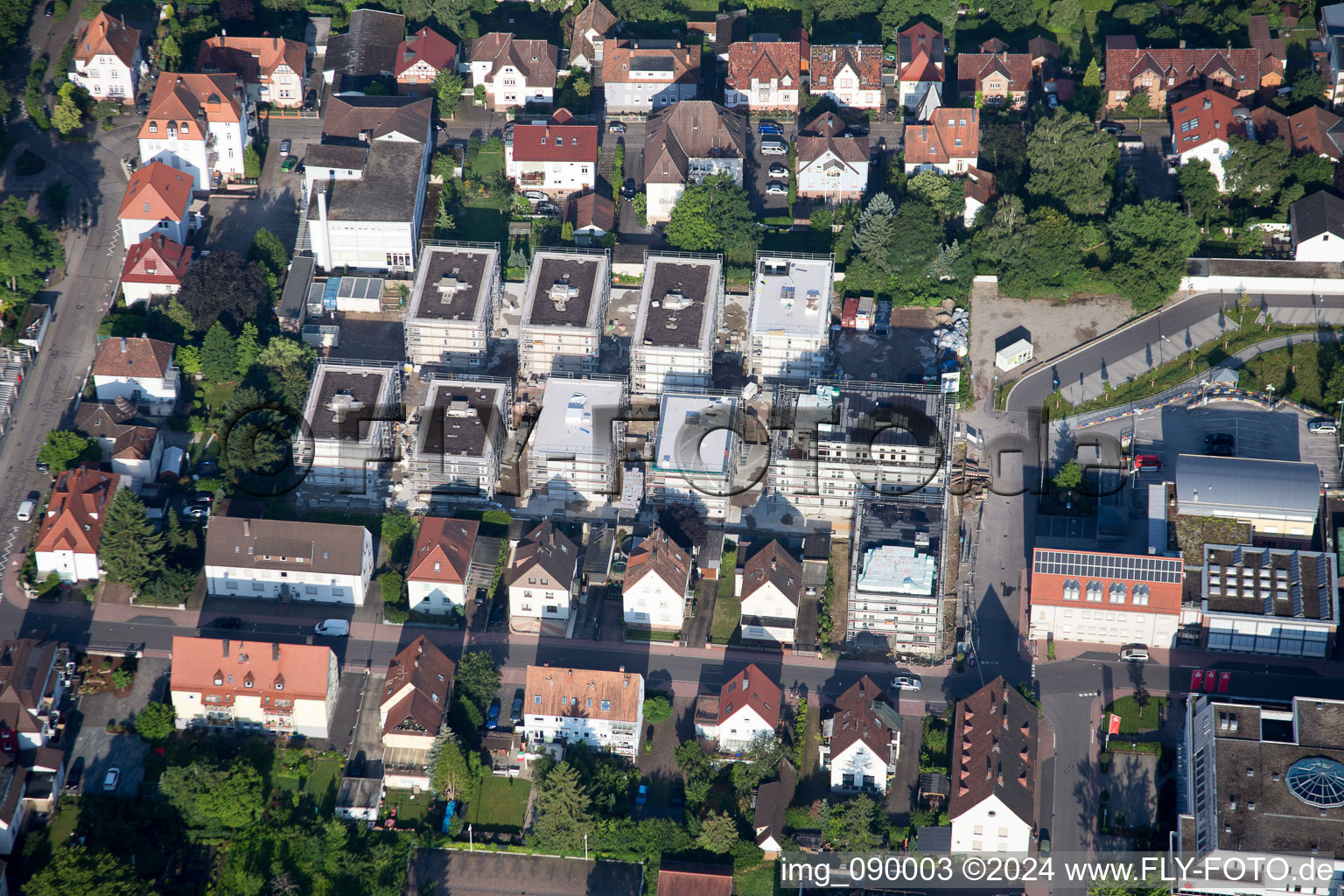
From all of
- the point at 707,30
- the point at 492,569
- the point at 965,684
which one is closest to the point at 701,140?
the point at 707,30

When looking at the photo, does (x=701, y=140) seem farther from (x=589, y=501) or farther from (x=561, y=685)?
(x=561, y=685)

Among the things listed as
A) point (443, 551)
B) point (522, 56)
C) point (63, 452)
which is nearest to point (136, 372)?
point (63, 452)

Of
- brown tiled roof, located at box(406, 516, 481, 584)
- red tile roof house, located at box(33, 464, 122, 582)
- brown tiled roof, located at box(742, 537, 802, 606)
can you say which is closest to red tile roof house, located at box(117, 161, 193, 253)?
red tile roof house, located at box(33, 464, 122, 582)

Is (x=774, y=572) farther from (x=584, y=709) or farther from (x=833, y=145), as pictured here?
(x=833, y=145)

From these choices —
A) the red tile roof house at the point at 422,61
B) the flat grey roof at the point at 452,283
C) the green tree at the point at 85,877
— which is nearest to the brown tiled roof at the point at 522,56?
the red tile roof house at the point at 422,61

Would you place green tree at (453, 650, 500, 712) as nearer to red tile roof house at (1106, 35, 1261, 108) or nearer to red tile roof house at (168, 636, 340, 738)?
red tile roof house at (168, 636, 340, 738)

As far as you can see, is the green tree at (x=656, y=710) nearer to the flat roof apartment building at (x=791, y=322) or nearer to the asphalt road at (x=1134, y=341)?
the flat roof apartment building at (x=791, y=322)
